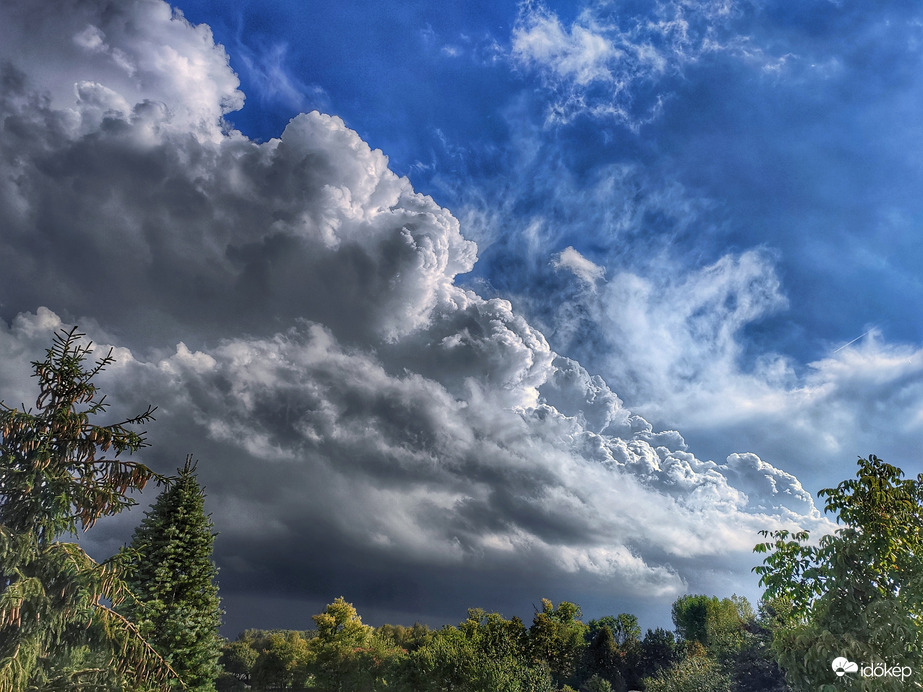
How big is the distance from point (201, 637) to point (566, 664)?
74.5 meters

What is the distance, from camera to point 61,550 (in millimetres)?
9914

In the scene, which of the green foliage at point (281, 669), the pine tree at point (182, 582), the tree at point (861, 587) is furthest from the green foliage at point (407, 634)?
the tree at point (861, 587)

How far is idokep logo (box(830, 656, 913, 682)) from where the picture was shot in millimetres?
13039

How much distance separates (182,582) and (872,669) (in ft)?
105

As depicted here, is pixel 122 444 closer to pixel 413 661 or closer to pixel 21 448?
pixel 21 448

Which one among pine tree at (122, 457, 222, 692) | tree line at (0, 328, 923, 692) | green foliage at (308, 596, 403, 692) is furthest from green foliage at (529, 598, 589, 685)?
tree line at (0, 328, 923, 692)

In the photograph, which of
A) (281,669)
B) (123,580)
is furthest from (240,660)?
(123,580)

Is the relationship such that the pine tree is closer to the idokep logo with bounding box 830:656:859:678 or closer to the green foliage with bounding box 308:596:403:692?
the idokep logo with bounding box 830:656:859:678

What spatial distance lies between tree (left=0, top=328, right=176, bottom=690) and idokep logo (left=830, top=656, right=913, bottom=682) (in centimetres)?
1551

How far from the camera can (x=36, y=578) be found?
31.0 ft

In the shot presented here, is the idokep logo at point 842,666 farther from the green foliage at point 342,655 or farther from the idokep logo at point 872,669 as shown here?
the green foliage at point 342,655

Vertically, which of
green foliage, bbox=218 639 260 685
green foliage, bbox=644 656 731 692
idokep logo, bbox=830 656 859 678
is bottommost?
green foliage, bbox=218 639 260 685

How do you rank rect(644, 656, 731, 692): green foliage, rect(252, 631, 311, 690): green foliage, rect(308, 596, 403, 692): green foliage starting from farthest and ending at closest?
rect(252, 631, 311, 690): green foliage, rect(308, 596, 403, 692): green foliage, rect(644, 656, 731, 692): green foliage

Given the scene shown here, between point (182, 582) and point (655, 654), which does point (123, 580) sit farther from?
point (655, 654)
